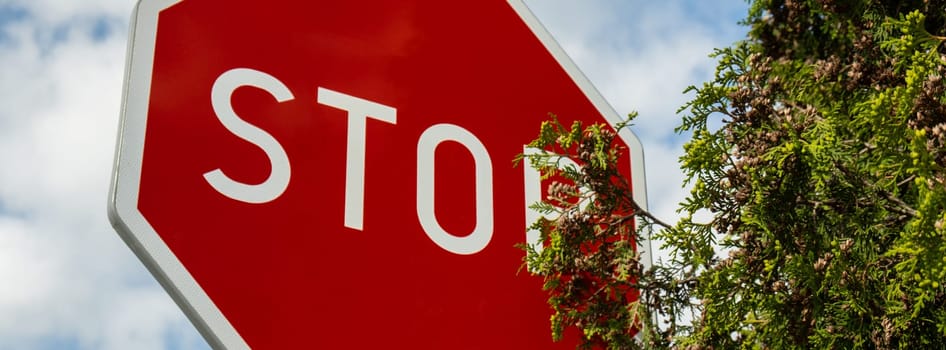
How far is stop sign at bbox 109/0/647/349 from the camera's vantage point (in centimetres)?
149

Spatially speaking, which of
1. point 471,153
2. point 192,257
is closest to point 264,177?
point 192,257

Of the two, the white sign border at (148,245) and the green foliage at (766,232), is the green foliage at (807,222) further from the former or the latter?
the white sign border at (148,245)

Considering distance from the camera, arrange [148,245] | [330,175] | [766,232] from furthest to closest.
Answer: [766,232]
[330,175]
[148,245]

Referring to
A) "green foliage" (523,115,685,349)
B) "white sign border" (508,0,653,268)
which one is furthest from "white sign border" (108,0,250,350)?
"white sign border" (508,0,653,268)

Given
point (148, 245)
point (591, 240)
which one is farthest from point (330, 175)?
point (591, 240)

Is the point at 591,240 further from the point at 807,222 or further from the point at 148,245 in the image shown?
the point at 148,245

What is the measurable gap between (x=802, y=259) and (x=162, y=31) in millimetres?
1429

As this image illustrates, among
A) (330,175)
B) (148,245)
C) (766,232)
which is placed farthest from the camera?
(766,232)

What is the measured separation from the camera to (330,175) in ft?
5.62

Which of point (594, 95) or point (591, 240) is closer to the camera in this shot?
point (591, 240)

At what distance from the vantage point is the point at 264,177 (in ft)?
5.32

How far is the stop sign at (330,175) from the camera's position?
58.6 inches

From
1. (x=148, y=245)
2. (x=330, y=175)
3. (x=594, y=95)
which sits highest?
(x=594, y=95)

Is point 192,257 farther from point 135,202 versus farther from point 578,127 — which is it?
point 578,127
